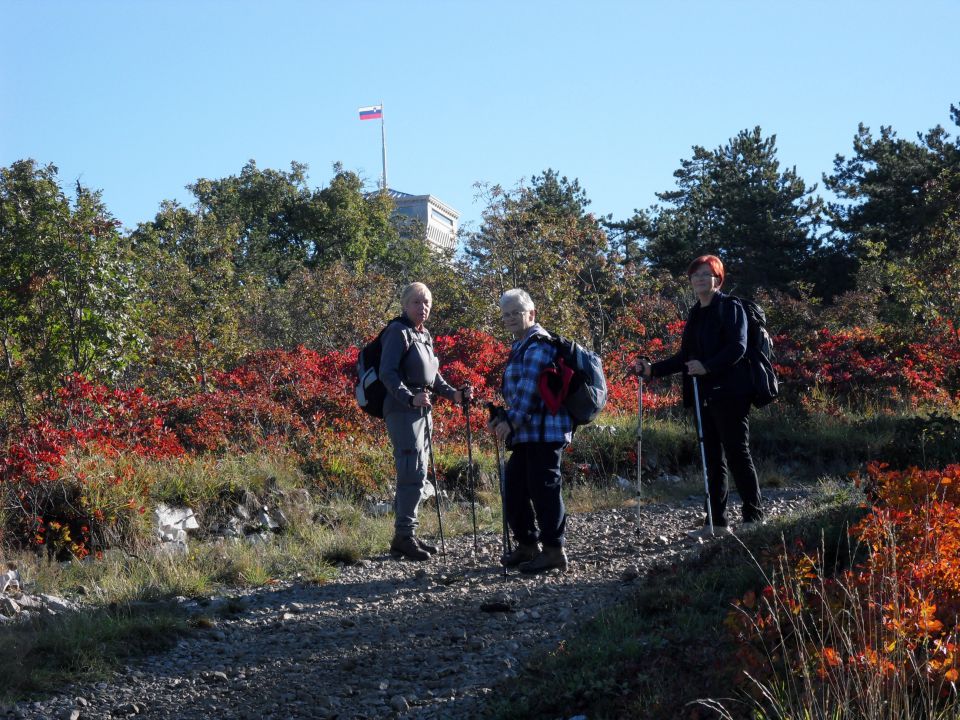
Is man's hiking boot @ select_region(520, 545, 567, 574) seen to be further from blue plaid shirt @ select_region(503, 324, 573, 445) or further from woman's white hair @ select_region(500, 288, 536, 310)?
woman's white hair @ select_region(500, 288, 536, 310)

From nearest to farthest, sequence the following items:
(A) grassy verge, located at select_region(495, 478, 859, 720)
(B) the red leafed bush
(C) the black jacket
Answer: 1. (A) grassy verge, located at select_region(495, 478, 859, 720)
2. (C) the black jacket
3. (B) the red leafed bush

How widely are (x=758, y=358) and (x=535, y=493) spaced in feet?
Result: 5.82

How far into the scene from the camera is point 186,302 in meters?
17.0

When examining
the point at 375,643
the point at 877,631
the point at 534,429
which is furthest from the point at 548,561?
the point at 877,631

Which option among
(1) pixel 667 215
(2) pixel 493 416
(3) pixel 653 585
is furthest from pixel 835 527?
(1) pixel 667 215

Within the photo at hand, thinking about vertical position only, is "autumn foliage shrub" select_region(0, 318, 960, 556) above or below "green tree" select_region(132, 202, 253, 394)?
below

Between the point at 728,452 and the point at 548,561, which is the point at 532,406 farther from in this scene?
the point at 728,452

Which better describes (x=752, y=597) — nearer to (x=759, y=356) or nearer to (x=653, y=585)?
(x=653, y=585)

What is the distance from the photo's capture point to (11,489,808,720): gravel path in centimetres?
448

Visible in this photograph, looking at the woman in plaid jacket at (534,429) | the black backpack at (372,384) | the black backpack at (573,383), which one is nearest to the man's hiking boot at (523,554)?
the woman in plaid jacket at (534,429)

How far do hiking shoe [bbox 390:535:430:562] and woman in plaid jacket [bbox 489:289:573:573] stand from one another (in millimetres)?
872

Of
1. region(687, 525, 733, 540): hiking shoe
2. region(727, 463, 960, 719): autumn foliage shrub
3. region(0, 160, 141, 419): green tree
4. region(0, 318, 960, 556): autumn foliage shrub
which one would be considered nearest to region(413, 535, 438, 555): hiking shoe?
region(687, 525, 733, 540): hiking shoe

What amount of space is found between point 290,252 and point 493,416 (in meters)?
35.9

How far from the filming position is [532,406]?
6391 millimetres
